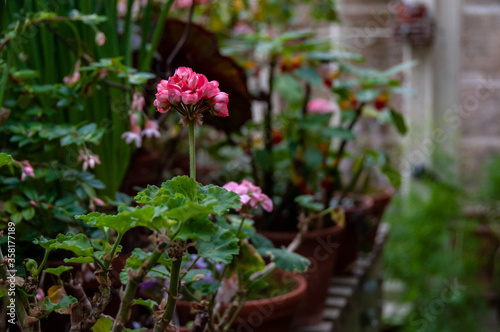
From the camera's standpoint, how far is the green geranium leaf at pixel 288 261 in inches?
26.7

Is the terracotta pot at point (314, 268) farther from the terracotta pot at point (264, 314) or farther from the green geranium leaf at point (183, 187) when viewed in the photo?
the green geranium leaf at point (183, 187)

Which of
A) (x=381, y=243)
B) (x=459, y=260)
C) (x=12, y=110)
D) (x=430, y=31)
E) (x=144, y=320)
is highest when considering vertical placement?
(x=430, y=31)

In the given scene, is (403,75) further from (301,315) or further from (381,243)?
(301,315)

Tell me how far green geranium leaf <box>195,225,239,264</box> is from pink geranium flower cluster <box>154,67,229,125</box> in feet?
0.32

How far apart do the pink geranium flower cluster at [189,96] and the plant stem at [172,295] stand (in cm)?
12

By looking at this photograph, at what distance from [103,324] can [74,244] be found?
114 millimetres

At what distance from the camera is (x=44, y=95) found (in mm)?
809

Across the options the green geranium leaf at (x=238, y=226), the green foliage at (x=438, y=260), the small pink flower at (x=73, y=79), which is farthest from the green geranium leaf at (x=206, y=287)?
the green foliage at (x=438, y=260)

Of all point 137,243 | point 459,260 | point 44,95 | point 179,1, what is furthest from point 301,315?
point 459,260

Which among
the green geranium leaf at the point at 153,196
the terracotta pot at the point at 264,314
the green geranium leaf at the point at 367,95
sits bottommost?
the terracotta pot at the point at 264,314

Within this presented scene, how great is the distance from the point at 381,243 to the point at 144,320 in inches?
47.0

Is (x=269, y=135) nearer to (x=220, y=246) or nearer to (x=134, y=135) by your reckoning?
(x=134, y=135)

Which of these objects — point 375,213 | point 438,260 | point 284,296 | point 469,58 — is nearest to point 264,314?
point 284,296

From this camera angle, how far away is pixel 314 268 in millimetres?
1083
